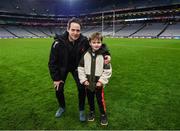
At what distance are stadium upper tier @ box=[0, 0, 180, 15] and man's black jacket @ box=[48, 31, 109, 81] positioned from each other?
176ft

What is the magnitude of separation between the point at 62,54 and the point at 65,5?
2948 inches

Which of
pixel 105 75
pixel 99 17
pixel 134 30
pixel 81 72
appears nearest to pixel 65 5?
pixel 99 17

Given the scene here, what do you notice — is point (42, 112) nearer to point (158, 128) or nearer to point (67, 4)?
point (158, 128)

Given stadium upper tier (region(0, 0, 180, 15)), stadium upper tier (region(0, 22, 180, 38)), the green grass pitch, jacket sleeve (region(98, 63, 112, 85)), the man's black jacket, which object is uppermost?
stadium upper tier (region(0, 0, 180, 15))

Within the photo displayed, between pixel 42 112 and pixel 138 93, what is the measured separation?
9.78 ft

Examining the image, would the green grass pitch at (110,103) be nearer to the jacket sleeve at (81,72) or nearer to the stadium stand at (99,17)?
the jacket sleeve at (81,72)

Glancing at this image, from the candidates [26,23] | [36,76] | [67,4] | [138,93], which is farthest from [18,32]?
[138,93]

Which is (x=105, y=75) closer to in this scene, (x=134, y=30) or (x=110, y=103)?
(x=110, y=103)

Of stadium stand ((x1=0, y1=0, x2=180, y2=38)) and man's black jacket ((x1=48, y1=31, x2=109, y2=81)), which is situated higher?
stadium stand ((x1=0, y1=0, x2=180, y2=38))

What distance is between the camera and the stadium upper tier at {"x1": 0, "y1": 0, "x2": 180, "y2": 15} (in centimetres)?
5803

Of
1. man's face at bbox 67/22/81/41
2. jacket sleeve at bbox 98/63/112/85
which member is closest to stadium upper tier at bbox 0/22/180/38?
jacket sleeve at bbox 98/63/112/85

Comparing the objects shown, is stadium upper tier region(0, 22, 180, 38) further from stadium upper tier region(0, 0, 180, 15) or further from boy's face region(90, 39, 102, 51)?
boy's face region(90, 39, 102, 51)

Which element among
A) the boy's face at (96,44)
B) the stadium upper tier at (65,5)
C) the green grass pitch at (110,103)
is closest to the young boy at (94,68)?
the boy's face at (96,44)

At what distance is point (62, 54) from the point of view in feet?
11.7
